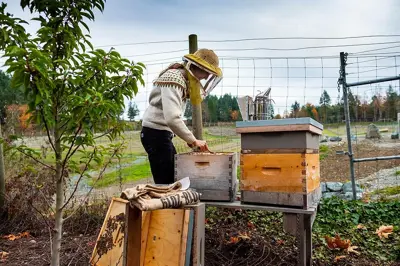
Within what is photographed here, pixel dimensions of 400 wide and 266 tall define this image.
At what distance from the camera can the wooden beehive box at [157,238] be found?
2.16m

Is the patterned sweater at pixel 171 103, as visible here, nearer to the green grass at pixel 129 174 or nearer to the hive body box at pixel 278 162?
the hive body box at pixel 278 162

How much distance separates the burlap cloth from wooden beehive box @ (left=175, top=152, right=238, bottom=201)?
1.20ft

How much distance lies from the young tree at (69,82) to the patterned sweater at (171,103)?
0.47 m

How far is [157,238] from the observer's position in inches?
104

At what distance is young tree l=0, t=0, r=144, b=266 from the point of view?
2.03 meters

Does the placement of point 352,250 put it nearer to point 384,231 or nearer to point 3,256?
point 384,231

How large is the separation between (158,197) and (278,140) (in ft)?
3.20

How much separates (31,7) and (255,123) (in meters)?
1.67

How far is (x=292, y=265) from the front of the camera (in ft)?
10.9

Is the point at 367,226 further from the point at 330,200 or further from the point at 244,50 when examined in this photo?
the point at 244,50

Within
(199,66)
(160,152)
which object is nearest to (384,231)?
(160,152)

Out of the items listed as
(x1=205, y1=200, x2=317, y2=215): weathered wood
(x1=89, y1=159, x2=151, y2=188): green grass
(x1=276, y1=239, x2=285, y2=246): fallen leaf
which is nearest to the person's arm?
(x1=205, y1=200, x2=317, y2=215): weathered wood

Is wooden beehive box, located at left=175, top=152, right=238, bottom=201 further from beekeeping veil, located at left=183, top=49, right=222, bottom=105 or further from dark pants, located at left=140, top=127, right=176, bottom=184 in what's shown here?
beekeeping veil, located at left=183, top=49, right=222, bottom=105

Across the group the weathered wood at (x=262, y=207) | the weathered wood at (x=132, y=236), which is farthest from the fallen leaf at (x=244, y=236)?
the weathered wood at (x=132, y=236)
